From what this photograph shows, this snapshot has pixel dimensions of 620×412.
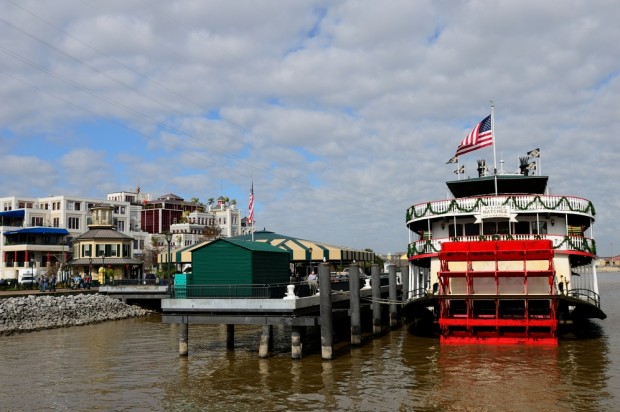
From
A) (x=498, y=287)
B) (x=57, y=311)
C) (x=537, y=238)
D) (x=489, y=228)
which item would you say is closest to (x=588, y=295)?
(x=537, y=238)

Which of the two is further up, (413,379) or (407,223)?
(407,223)

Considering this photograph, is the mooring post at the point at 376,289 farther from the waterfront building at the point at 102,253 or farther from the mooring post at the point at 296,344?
the waterfront building at the point at 102,253

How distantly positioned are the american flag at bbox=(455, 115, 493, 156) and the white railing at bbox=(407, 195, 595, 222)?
10.5 ft

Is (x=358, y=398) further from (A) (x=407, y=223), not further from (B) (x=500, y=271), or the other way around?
(A) (x=407, y=223)

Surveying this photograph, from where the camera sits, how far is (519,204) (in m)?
25.4

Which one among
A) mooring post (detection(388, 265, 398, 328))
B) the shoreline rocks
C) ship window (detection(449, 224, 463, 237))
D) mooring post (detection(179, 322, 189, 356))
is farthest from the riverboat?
the shoreline rocks

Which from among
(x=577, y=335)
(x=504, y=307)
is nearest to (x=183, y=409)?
(x=504, y=307)

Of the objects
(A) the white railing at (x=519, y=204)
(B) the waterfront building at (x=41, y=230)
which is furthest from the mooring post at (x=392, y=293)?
(B) the waterfront building at (x=41, y=230)

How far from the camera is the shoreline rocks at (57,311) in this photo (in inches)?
1317

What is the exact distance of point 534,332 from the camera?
2348cm

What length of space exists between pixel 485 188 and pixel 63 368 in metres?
20.5

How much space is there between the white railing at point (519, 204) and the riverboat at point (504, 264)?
41 millimetres

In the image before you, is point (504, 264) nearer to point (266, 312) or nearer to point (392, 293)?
point (392, 293)

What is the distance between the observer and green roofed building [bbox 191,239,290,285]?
2070 cm
